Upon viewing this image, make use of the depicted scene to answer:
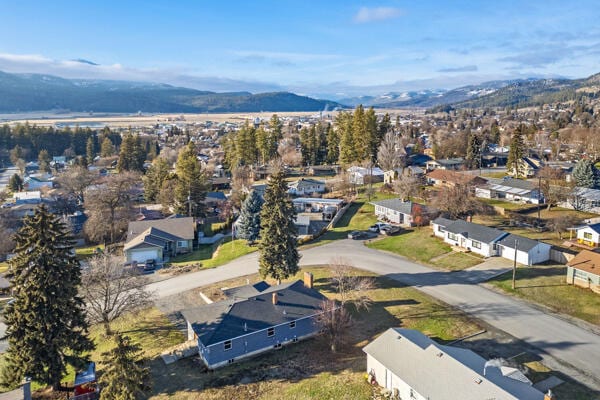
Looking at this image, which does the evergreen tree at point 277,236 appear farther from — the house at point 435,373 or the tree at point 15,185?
the tree at point 15,185

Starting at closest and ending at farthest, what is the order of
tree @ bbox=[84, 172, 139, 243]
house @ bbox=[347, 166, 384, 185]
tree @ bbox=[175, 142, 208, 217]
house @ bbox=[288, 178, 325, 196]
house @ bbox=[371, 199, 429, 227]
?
1. house @ bbox=[371, 199, 429, 227]
2. tree @ bbox=[84, 172, 139, 243]
3. tree @ bbox=[175, 142, 208, 217]
4. house @ bbox=[288, 178, 325, 196]
5. house @ bbox=[347, 166, 384, 185]

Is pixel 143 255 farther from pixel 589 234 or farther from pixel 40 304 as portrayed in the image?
pixel 589 234

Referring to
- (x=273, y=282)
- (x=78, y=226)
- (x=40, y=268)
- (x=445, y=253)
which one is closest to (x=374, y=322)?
(x=273, y=282)

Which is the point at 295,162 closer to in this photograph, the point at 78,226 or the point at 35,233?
the point at 78,226

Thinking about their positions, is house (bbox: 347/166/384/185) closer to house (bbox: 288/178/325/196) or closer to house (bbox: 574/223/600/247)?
house (bbox: 288/178/325/196)

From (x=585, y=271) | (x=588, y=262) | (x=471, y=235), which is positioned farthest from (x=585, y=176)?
(x=585, y=271)

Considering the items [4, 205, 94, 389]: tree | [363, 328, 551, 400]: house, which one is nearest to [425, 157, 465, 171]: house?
[363, 328, 551, 400]: house

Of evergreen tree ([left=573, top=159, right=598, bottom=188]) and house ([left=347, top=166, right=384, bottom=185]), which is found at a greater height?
evergreen tree ([left=573, top=159, right=598, bottom=188])
